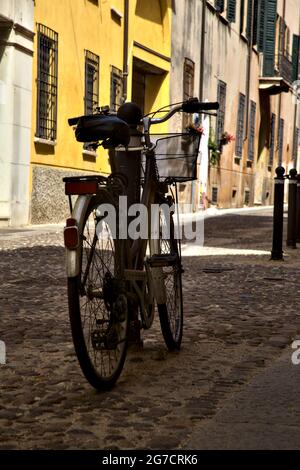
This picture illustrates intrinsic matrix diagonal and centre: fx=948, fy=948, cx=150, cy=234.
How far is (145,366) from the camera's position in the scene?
4.26 metres

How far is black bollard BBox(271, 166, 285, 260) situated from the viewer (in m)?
9.71

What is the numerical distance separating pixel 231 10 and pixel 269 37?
16.4 feet

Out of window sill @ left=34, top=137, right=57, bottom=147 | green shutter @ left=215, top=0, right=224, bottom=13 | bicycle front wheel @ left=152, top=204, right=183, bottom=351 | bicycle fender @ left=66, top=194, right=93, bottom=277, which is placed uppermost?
green shutter @ left=215, top=0, right=224, bottom=13

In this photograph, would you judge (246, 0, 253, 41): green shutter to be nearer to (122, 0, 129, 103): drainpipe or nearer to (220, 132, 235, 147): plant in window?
(220, 132, 235, 147): plant in window

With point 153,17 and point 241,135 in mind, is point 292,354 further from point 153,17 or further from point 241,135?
point 241,135

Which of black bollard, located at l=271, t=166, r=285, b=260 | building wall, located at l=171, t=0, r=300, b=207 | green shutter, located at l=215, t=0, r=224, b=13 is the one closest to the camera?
black bollard, located at l=271, t=166, r=285, b=260

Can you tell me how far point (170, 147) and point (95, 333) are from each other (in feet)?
3.65

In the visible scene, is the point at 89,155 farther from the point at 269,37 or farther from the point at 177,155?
the point at 269,37

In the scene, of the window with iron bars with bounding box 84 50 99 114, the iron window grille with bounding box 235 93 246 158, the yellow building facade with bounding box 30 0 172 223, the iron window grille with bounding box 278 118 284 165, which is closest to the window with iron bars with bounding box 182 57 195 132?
the yellow building facade with bounding box 30 0 172 223

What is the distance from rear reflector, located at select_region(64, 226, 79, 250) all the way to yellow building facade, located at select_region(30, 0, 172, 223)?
11162 millimetres

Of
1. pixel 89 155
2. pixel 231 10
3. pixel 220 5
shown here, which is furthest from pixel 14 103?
pixel 231 10

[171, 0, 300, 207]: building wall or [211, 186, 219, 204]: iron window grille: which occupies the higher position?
[171, 0, 300, 207]: building wall

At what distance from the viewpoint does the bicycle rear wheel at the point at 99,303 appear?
3504 mm
